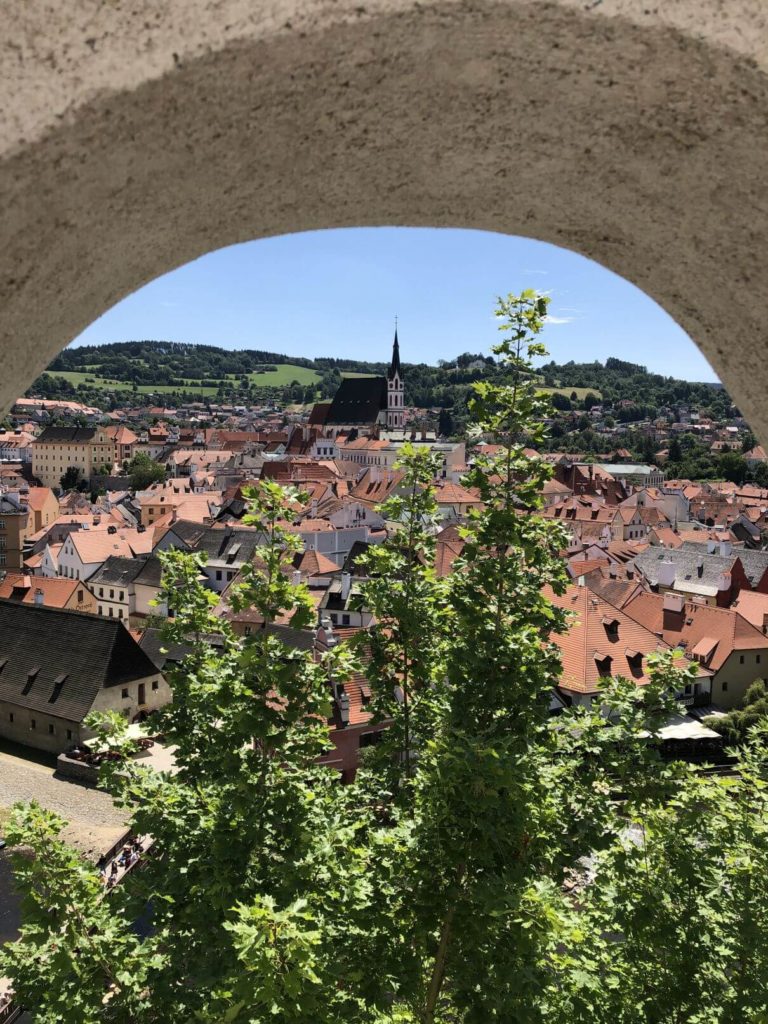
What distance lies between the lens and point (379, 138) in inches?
62.3

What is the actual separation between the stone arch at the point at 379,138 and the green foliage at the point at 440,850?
3.83 m

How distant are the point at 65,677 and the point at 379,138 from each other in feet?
96.7

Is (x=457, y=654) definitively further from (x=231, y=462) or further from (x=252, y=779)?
(x=231, y=462)

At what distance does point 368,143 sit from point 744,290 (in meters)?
0.89

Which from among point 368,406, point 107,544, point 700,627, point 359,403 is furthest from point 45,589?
point 359,403

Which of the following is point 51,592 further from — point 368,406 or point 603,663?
point 368,406

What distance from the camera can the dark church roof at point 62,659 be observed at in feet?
89.1

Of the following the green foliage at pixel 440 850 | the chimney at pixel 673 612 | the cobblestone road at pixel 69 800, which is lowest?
the cobblestone road at pixel 69 800

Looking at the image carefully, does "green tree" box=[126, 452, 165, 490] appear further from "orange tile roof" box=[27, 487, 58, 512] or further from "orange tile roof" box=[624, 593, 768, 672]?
"orange tile roof" box=[624, 593, 768, 672]

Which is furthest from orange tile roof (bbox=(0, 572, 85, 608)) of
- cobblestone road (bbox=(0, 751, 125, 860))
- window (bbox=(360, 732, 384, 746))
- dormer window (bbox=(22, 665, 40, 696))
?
window (bbox=(360, 732, 384, 746))

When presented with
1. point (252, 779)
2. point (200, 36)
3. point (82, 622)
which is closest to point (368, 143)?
point (200, 36)

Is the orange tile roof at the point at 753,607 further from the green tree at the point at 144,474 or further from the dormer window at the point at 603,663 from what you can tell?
the green tree at the point at 144,474

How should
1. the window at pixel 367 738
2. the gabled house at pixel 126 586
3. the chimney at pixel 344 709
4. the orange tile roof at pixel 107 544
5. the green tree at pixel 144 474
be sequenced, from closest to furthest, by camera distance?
the chimney at pixel 344 709, the window at pixel 367 738, the gabled house at pixel 126 586, the orange tile roof at pixel 107 544, the green tree at pixel 144 474

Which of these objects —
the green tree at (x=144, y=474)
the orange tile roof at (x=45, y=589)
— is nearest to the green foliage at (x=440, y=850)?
the orange tile roof at (x=45, y=589)
